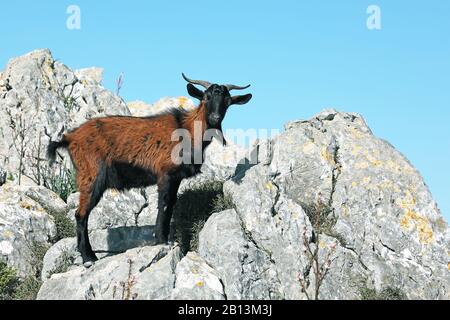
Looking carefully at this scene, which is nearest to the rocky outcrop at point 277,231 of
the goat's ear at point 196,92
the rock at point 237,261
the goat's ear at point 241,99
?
the rock at point 237,261

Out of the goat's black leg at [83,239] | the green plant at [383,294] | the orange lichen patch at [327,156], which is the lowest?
the green plant at [383,294]

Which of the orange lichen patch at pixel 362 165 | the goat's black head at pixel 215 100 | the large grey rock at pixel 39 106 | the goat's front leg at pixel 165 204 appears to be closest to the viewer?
the goat's black head at pixel 215 100

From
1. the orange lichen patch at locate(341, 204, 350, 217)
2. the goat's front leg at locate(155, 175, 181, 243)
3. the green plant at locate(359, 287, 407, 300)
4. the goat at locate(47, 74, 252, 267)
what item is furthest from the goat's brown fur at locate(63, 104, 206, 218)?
the green plant at locate(359, 287, 407, 300)

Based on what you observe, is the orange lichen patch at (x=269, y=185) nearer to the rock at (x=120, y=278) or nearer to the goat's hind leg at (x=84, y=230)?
the rock at (x=120, y=278)

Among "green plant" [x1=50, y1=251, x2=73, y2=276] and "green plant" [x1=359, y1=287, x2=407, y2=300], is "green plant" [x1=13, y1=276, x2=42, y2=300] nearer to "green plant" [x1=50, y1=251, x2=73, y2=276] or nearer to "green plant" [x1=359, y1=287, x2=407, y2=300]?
"green plant" [x1=50, y1=251, x2=73, y2=276]

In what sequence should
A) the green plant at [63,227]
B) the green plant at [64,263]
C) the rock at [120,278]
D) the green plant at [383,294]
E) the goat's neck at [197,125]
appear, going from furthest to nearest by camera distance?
the green plant at [63,227]
the green plant at [64,263]
the goat's neck at [197,125]
the green plant at [383,294]
the rock at [120,278]

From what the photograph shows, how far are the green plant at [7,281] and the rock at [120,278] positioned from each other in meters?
1.30

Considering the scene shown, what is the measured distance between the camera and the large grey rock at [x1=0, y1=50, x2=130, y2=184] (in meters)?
17.6

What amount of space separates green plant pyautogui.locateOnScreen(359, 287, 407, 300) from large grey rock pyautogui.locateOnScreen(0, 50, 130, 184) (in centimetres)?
905

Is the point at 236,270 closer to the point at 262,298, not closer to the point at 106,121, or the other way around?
the point at 262,298

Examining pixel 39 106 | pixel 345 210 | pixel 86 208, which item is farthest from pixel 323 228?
pixel 39 106

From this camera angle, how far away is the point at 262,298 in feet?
35.5

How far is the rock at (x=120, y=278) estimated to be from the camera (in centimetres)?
1031
